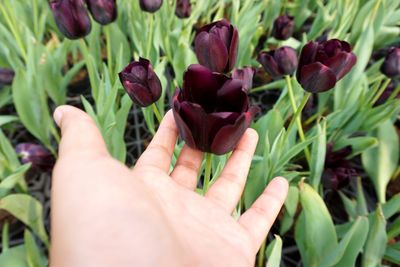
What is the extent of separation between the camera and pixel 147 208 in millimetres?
599

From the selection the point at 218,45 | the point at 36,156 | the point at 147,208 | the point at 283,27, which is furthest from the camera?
the point at 283,27

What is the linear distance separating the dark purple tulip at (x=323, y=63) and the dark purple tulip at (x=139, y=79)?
274 millimetres

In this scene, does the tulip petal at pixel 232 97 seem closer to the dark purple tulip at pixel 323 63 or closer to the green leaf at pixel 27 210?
the dark purple tulip at pixel 323 63

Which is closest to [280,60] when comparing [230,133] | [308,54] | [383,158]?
[308,54]

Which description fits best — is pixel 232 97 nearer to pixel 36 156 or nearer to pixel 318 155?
pixel 318 155

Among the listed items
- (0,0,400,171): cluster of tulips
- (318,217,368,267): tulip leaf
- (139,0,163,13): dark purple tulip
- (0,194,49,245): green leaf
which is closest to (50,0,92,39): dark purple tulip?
(0,0,400,171): cluster of tulips

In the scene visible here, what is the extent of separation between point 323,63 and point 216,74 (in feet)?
0.74

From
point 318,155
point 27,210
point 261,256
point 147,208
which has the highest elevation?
point 147,208

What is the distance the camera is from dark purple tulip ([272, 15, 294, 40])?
117 cm

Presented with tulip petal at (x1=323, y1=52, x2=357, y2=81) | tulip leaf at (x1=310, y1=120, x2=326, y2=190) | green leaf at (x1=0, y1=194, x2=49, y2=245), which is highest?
tulip petal at (x1=323, y1=52, x2=357, y2=81)

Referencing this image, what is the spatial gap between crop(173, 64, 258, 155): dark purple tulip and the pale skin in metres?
0.12

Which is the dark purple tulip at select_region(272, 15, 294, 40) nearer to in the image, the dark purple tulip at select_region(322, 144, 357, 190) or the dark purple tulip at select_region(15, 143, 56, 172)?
the dark purple tulip at select_region(322, 144, 357, 190)

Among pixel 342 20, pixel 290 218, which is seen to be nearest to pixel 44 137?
pixel 290 218

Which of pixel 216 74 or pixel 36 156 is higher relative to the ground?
pixel 216 74
